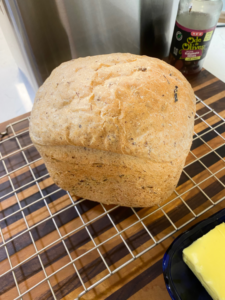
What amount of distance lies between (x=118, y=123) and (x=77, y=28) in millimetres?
763

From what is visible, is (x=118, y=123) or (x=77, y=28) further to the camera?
(x=77, y=28)

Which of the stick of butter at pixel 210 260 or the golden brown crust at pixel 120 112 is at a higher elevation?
the golden brown crust at pixel 120 112

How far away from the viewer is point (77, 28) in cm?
117

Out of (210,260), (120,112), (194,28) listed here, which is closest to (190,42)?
(194,28)

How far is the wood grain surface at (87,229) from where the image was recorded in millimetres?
821

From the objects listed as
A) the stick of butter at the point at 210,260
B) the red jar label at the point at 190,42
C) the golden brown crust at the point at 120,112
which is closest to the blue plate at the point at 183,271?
the stick of butter at the point at 210,260

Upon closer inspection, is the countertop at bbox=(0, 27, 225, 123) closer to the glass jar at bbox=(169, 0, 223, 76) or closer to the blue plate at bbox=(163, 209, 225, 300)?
the glass jar at bbox=(169, 0, 223, 76)

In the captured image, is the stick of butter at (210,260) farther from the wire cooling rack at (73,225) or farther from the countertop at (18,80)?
the countertop at (18,80)

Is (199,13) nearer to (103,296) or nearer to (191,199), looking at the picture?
(191,199)

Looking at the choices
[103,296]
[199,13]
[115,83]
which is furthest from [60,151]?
[199,13]

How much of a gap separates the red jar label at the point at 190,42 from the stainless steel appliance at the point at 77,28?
0.53 ft

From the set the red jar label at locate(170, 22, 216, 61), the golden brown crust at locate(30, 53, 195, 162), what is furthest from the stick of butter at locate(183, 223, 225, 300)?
the red jar label at locate(170, 22, 216, 61)

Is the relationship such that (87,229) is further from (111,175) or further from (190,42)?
(190,42)

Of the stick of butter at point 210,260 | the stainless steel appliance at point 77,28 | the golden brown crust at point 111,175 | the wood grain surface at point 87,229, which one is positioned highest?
the stainless steel appliance at point 77,28
